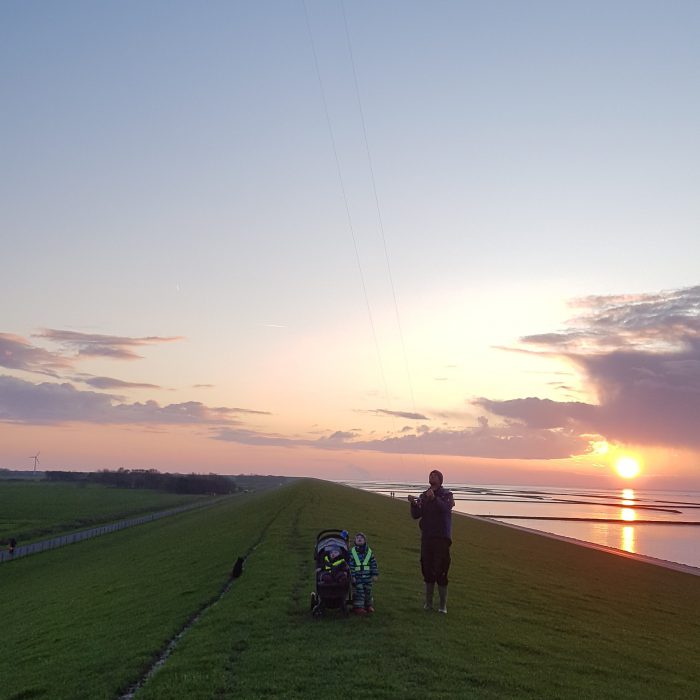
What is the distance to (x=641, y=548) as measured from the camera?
251ft

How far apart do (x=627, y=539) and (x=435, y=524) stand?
83321mm

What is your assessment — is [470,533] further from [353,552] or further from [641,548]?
[353,552]

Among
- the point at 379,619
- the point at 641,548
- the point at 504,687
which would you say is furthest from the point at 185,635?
the point at 641,548

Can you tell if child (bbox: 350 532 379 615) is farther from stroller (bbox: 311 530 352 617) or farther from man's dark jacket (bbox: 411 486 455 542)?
man's dark jacket (bbox: 411 486 455 542)

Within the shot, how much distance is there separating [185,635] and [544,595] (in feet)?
51.0

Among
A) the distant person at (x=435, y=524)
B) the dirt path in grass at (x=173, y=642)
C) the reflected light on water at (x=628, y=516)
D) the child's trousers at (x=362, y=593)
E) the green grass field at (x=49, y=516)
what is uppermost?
the distant person at (x=435, y=524)

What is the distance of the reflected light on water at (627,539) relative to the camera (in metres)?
74.6

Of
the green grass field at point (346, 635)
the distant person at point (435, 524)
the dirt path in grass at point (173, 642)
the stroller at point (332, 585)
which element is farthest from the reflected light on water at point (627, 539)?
the stroller at point (332, 585)

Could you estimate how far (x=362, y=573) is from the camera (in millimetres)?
17062

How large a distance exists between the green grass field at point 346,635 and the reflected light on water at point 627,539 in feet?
132

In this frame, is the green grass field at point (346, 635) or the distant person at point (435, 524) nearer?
the green grass field at point (346, 635)

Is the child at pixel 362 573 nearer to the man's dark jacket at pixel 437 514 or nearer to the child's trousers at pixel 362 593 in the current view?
the child's trousers at pixel 362 593

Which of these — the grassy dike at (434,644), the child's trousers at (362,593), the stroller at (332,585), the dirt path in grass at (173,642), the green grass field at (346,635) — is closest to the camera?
the grassy dike at (434,644)

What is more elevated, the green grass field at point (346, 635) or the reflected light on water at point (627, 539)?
the green grass field at point (346, 635)
